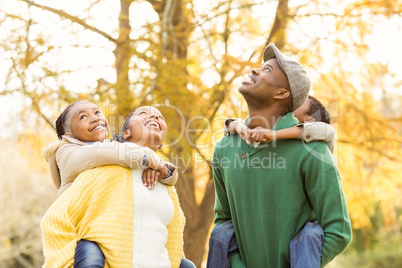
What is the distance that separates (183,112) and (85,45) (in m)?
1.15

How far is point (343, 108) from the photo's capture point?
5.00 meters

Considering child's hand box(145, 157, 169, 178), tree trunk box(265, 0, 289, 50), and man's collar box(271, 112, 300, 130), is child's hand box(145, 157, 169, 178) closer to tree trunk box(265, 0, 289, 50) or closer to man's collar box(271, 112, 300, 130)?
man's collar box(271, 112, 300, 130)

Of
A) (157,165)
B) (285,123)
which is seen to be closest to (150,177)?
(157,165)

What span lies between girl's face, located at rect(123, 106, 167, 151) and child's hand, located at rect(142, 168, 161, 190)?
161mm

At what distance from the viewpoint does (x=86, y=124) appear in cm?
250

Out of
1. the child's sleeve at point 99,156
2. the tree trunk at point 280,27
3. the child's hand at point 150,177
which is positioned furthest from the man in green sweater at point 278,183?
the tree trunk at point 280,27

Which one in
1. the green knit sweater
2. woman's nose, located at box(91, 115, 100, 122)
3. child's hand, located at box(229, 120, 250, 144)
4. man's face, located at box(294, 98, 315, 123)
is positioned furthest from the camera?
man's face, located at box(294, 98, 315, 123)

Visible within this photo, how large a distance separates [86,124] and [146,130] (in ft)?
0.97

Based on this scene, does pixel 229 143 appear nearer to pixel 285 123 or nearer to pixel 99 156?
pixel 285 123

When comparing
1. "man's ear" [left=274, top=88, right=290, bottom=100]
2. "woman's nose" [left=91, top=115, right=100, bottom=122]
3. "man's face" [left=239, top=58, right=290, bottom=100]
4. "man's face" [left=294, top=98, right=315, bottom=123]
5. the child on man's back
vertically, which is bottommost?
the child on man's back

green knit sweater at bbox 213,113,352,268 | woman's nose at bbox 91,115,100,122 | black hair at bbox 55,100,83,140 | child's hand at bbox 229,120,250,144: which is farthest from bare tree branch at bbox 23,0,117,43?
green knit sweater at bbox 213,113,352,268

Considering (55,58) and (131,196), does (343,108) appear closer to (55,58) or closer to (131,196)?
(55,58)

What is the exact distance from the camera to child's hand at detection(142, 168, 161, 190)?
240cm

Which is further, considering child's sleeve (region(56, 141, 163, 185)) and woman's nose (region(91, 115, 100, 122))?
woman's nose (region(91, 115, 100, 122))
